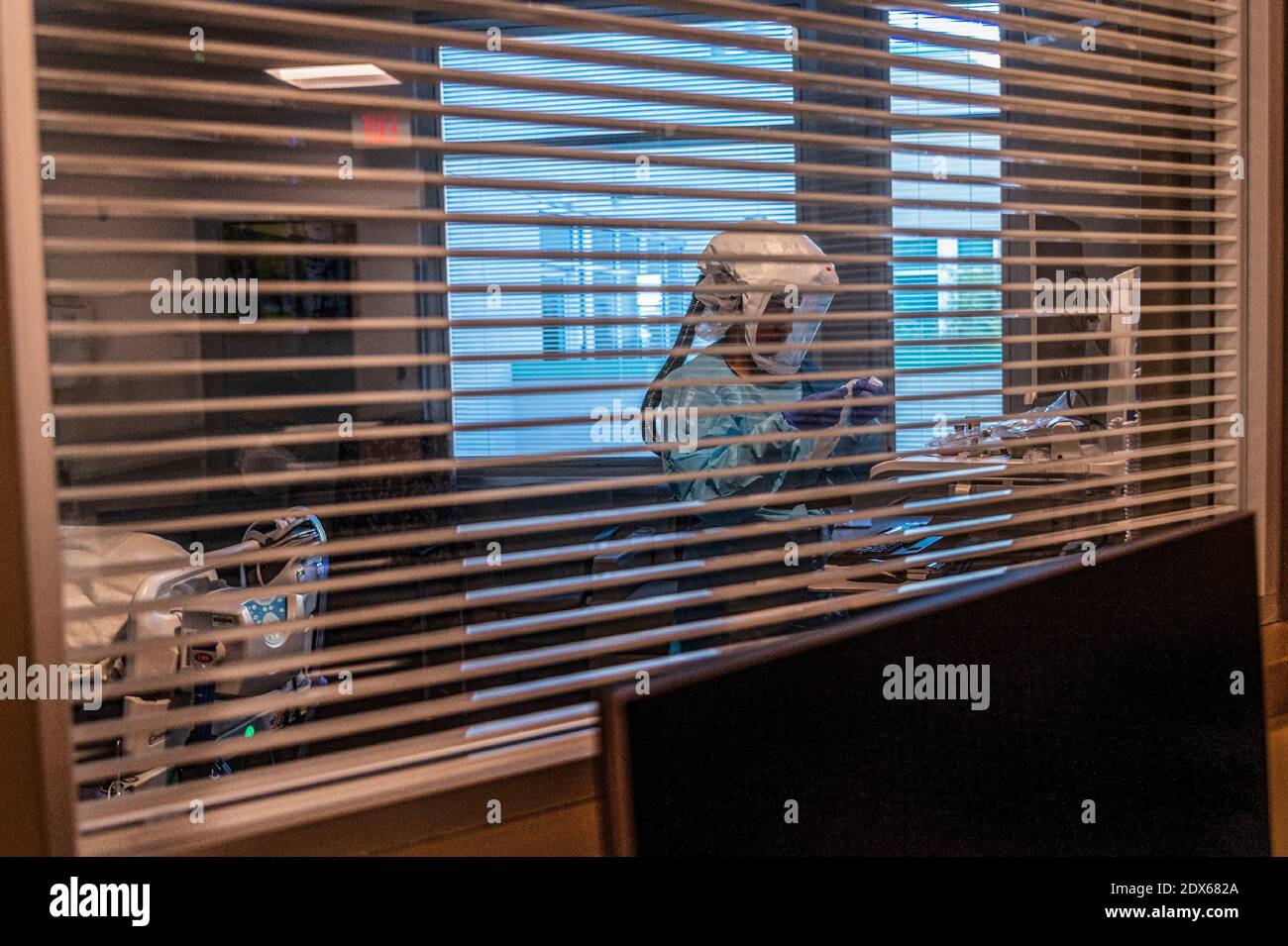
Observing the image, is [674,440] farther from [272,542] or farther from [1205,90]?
[1205,90]

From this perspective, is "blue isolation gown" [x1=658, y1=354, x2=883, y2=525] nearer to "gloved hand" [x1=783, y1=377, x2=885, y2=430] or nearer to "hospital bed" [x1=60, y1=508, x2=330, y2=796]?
"gloved hand" [x1=783, y1=377, x2=885, y2=430]

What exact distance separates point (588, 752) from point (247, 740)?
1.02 ft

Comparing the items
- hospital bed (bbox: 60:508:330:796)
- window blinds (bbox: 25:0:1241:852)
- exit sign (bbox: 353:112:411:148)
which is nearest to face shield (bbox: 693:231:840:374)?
window blinds (bbox: 25:0:1241:852)

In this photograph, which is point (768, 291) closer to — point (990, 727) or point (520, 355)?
point (520, 355)

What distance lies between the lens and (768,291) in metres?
1.20

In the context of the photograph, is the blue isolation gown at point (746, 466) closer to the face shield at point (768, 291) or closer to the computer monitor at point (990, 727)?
the face shield at point (768, 291)

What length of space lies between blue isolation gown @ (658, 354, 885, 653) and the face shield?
32mm

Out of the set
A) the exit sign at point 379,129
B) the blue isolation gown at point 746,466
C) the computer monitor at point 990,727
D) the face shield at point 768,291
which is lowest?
the computer monitor at point 990,727

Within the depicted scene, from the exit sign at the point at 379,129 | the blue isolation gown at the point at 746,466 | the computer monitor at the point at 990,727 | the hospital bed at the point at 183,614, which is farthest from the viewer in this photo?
the blue isolation gown at the point at 746,466

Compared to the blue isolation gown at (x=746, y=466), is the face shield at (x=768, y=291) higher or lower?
higher

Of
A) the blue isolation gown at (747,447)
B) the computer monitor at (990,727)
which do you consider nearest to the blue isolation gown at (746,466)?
the blue isolation gown at (747,447)

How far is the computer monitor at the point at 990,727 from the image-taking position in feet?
2.20

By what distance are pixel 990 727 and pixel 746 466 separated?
16.8 inches

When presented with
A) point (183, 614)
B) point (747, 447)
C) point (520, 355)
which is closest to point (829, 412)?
point (747, 447)
